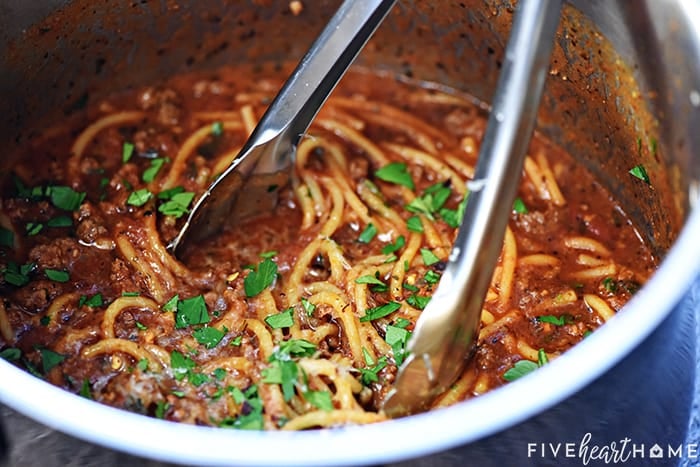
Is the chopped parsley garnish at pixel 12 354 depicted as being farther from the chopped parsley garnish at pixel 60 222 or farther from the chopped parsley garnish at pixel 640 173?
the chopped parsley garnish at pixel 640 173

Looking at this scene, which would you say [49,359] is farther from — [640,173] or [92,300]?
[640,173]

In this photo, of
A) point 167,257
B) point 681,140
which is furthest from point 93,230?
point 681,140

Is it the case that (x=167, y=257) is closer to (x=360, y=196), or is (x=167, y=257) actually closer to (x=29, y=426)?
(x=360, y=196)

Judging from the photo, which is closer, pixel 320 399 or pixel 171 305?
pixel 320 399

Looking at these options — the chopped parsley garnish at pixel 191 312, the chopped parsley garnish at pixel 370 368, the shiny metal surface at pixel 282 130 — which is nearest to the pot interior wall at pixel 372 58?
the shiny metal surface at pixel 282 130

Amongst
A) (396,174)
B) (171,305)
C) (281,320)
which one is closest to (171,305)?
(171,305)
